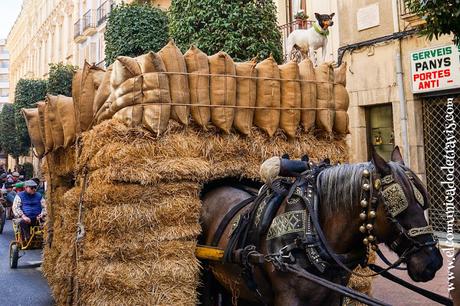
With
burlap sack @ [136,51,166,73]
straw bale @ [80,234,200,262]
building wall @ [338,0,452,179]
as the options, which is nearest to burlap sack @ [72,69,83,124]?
burlap sack @ [136,51,166,73]

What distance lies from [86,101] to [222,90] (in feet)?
4.85

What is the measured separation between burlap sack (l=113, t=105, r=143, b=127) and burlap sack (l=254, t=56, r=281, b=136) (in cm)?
123

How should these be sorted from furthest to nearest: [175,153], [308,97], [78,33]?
[78,33] → [308,97] → [175,153]

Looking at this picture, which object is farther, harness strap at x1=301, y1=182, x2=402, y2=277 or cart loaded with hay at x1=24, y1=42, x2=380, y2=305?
cart loaded with hay at x1=24, y1=42, x2=380, y2=305

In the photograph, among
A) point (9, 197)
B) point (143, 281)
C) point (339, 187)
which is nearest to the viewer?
point (339, 187)

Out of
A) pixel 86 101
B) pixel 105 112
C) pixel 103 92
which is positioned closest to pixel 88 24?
pixel 86 101

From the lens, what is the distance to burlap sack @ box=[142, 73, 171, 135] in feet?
14.4

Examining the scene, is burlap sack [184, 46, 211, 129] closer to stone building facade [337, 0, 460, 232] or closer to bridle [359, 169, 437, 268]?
bridle [359, 169, 437, 268]

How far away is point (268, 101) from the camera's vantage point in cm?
497

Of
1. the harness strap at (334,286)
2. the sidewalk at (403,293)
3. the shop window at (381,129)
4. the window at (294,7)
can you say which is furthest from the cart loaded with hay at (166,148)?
the window at (294,7)

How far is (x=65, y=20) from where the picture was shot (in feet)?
120

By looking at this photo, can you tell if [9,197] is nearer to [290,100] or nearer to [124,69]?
[124,69]

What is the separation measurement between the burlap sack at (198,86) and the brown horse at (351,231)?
1.45m

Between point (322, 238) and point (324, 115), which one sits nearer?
point (322, 238)
